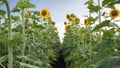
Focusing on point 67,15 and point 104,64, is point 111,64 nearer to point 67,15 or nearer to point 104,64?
point 104,64

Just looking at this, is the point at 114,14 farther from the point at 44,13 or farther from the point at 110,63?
the point at 44,13

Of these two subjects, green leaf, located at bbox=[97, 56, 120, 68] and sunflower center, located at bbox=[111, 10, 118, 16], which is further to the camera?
sunflower center, located at bbox=[111, 10, 118, 16]

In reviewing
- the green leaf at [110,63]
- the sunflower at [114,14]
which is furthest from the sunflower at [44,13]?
the green leaf at [110,63]

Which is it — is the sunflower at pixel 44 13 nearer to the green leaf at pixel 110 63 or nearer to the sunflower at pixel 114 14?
the sunflower at pixel 114 14

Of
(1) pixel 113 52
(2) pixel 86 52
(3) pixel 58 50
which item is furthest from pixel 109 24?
(3) pixel 58 50

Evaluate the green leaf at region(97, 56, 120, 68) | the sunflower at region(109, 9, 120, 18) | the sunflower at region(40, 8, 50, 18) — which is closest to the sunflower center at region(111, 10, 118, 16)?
the sunflower at region(109, 9, 120, 18)

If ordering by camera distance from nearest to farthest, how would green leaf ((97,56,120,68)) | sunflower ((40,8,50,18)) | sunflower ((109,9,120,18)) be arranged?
green leaf ((97,56,120,68)), sunflower ((109,9,120,18)), sunflower ((40,8,50,18))

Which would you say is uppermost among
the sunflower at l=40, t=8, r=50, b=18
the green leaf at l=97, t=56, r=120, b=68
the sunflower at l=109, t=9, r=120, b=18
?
the sunflower at l=40, t=8, r=50, b=18

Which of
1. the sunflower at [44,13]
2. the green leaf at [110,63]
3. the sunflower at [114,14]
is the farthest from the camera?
the sunflower at [44,13]

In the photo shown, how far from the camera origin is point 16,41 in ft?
7.22

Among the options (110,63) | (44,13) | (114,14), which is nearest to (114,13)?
(114,14)

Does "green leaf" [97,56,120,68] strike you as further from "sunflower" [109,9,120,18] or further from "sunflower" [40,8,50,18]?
"sunflower" [40,8,50,18]

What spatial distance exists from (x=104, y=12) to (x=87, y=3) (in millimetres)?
265

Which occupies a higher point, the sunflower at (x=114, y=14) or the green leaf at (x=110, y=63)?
the sunflower at (x=114, y=14)
